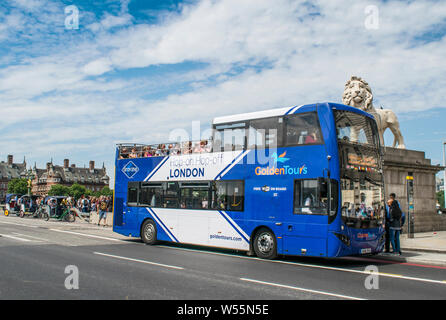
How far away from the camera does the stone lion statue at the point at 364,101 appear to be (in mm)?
20797

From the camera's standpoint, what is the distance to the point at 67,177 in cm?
17350

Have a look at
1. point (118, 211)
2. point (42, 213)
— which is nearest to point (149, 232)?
point (118, 211)

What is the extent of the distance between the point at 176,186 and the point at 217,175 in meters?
1.99

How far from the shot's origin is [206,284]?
843 cm

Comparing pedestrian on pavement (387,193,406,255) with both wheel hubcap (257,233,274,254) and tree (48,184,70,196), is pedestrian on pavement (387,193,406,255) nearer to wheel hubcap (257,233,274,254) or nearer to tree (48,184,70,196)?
wheel hubcap (257,233,274,254)

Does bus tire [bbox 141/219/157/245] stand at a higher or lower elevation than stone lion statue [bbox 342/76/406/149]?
lower

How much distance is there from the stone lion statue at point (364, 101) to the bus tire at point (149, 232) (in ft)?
35.0

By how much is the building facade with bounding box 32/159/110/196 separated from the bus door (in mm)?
168847

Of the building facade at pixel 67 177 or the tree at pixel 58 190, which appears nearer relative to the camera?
Answer: the tree at pixel 58 190

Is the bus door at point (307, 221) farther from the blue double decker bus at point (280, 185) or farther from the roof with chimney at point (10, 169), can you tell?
the roof with chimney at point (10, 169)

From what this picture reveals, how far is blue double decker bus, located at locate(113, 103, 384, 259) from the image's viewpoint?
11.3 metres

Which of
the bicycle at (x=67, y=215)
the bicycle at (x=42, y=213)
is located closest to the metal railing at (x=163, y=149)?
the bicycle at (x=67, y=215)

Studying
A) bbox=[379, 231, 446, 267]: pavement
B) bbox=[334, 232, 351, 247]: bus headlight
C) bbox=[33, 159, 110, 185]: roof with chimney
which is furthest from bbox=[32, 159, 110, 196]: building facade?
bbox=[334, 232, 351, 247]: bus headlight

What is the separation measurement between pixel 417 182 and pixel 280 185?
12.8 m
